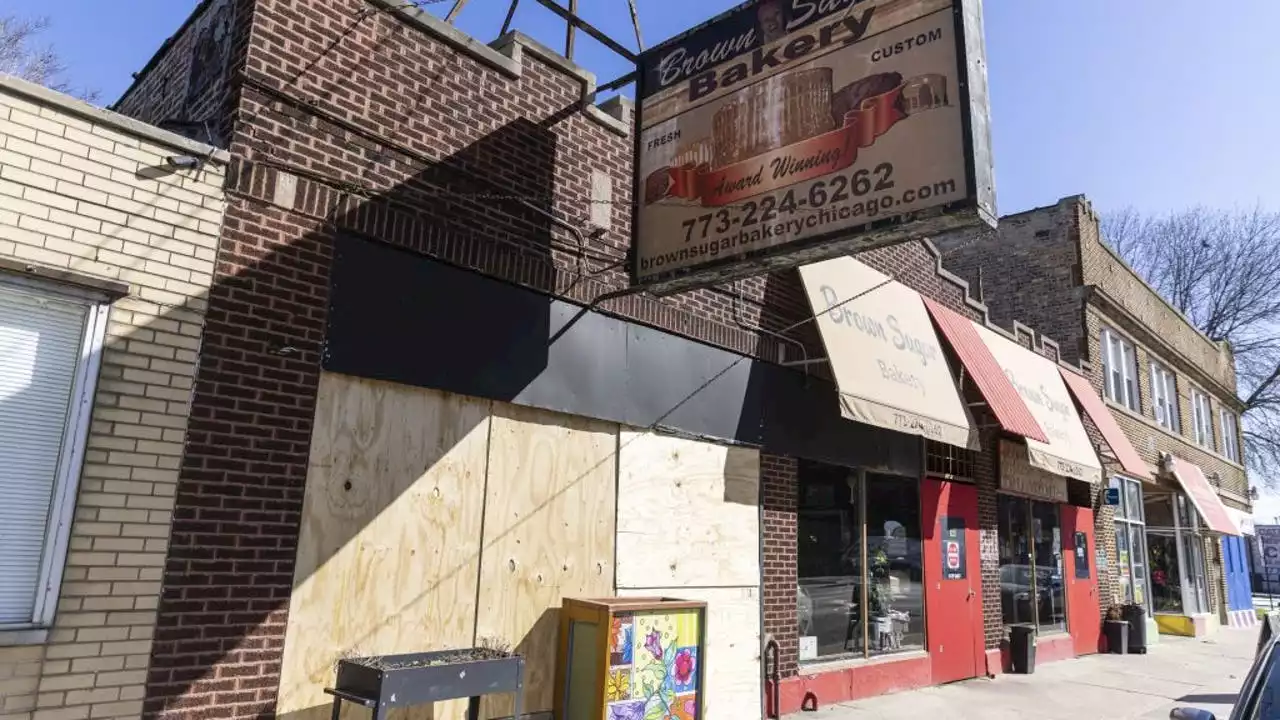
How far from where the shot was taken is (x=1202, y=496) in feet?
69.0

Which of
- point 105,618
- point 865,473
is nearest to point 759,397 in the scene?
point 865,473

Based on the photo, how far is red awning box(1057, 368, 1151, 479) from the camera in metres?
15.7

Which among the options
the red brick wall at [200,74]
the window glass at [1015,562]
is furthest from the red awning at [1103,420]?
the red brick wall at [200,74]

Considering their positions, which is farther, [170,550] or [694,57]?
[694,57]

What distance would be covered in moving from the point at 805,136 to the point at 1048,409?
9934mm

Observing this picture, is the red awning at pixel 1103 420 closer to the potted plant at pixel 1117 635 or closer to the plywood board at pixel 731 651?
the potted plant at pixel 1117 635

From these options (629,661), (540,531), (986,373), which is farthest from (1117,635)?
(540,531)

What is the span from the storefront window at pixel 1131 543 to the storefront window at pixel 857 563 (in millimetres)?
9396

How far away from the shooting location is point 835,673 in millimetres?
9492

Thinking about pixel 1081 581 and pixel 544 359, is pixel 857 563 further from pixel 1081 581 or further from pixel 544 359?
pixel 1081 581

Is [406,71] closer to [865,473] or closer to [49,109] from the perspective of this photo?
[49,109]

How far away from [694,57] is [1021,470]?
10446 millimetres

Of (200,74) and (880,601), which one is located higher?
(200,74)

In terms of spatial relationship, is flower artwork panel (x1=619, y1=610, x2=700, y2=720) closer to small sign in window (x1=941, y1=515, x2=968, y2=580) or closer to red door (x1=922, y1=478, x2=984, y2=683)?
red door (x1=922, y1=478, x2=984, y2=683)
